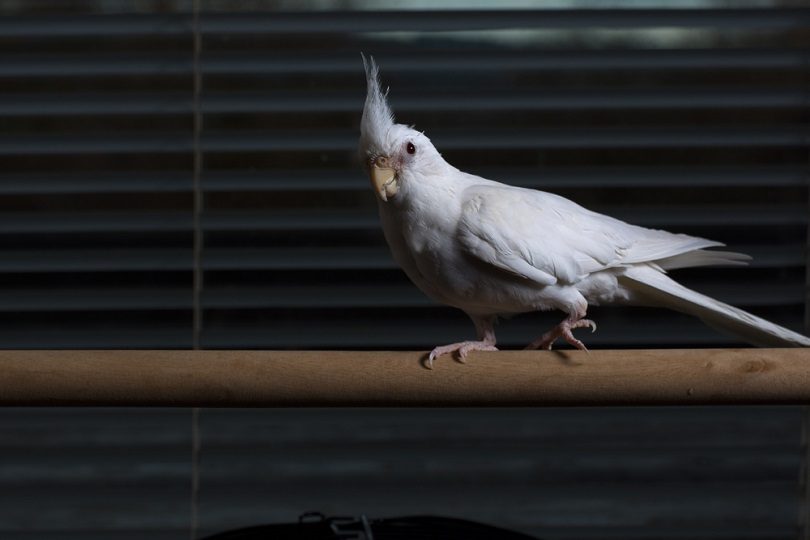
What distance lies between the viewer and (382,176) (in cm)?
113

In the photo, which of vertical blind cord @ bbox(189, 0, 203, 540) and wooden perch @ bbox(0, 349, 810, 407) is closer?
wooden perch @ bbox(0, 349, 810, 407)

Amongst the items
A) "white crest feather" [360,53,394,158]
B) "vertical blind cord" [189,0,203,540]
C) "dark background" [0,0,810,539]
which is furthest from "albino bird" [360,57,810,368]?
"vertical blind cord" [189,0,203,540]

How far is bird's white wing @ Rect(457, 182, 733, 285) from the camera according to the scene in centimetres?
110

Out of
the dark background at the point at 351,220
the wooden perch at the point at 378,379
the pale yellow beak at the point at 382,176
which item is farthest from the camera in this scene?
the dark background at the point at 351,220

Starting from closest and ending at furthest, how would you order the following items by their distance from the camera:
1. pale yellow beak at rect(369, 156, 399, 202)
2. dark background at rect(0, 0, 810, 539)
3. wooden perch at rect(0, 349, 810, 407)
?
1. wooden perch at rect(0, 349, 810, 407)
2. pale yellow beak at rect(369, 156, 399, 202)
3. dark background at rect(0, 0, 810, 539)

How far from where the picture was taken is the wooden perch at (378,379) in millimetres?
1031

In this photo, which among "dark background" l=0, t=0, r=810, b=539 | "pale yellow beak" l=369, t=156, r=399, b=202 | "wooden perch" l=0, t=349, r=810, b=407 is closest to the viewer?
"wooden perch" l=0, t=349, r=810, b=407

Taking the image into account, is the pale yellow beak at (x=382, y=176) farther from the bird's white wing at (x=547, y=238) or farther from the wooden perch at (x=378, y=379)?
the wooden perch at (x=378, y=379)

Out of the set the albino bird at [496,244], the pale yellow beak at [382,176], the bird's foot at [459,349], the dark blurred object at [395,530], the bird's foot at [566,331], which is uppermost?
the pale yellow beak at [382,176]

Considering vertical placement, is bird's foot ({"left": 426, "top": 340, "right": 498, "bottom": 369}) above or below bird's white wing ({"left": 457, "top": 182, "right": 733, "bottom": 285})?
below

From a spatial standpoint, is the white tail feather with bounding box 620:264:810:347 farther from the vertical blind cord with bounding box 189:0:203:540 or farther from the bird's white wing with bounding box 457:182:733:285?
the vertical blind cord with bounding box 189:0:203:540

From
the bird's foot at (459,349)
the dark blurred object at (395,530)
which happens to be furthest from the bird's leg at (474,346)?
the dark blurred object at (395,530)

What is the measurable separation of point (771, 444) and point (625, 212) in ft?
1.88

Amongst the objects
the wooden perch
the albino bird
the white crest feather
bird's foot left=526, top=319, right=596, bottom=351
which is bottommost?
the wooden perch
